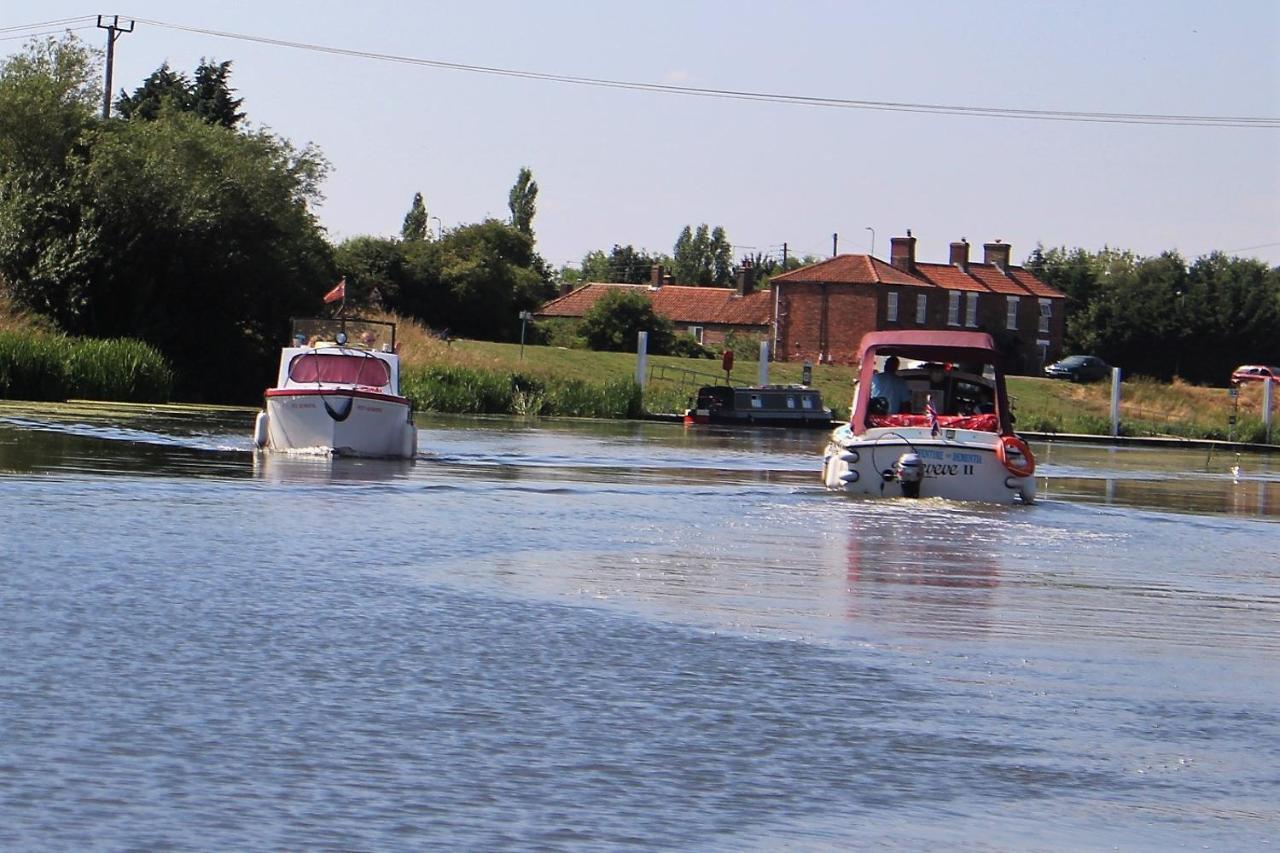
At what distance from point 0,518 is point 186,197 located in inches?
1737

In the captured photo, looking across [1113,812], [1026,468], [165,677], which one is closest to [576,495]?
[1026,468]

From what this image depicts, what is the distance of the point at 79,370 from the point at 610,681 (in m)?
40.4

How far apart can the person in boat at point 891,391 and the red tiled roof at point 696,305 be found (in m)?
87.1

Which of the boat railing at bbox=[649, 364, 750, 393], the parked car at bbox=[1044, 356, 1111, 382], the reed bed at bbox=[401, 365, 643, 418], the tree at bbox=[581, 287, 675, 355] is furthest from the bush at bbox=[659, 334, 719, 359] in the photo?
the reed bed at bbox=[401, 365, 643, 418]

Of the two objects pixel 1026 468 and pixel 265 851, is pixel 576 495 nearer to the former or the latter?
pixel 1026 468

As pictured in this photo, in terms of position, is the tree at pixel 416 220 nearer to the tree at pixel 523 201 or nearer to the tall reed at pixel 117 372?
the tree at pixel 523 201

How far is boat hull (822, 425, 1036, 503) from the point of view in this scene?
24531 mm

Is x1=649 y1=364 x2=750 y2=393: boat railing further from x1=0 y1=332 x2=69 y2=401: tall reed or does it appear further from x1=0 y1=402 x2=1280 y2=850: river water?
x1=0 y1=402 x2=1280 y2=850: river water

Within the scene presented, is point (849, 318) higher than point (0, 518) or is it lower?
higher

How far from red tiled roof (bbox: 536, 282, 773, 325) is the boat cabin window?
273 ft

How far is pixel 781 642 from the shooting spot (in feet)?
39.4

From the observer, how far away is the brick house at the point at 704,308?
381 ft

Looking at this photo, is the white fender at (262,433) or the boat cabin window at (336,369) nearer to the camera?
the white fender at (262,433)

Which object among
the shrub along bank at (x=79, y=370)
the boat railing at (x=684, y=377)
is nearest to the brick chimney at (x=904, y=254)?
the boat railing at (x=684, y=377)
